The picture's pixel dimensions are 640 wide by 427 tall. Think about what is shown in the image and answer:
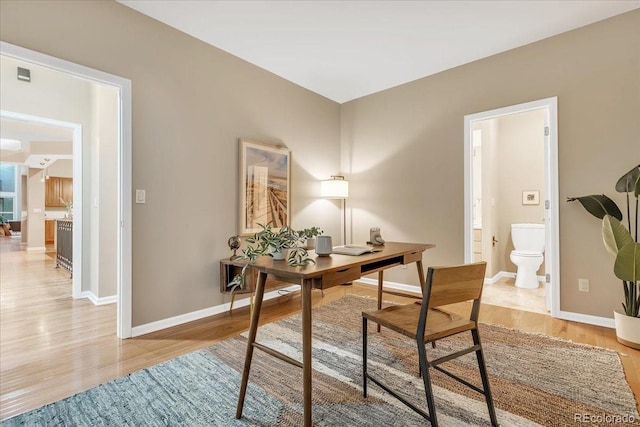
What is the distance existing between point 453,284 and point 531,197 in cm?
431

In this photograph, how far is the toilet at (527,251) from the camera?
161 inches

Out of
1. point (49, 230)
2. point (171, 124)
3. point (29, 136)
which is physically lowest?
point (49, 230)

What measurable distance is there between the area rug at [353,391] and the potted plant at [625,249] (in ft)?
1.10

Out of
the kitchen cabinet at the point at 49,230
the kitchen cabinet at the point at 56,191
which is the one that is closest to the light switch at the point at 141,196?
the kitchen cabinet at the point at 49,230

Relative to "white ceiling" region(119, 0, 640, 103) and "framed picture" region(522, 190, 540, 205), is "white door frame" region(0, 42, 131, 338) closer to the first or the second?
"white ceiling" region(119, 0, 640, 103)

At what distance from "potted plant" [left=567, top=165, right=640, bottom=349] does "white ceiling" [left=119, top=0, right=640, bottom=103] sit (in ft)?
5.10

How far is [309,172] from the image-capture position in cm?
420

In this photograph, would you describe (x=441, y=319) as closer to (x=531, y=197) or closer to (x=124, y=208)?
(x=124, y=208)

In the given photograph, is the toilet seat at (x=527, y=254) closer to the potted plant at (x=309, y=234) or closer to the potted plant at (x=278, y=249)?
the potted plant at (x=309, y=234)

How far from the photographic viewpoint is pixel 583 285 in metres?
2.81

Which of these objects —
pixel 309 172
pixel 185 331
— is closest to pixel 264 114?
pixel 309 172

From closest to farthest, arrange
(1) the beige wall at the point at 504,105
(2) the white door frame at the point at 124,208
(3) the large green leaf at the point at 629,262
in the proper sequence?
(3) the large green leaf at the point at 629,262, (2) the white door frame at the point at 124,208, (1) the beige wall at the point at 504,105

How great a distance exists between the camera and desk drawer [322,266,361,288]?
4.67 ft

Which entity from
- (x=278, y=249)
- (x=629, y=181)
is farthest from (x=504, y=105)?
(x=278, y=249)
